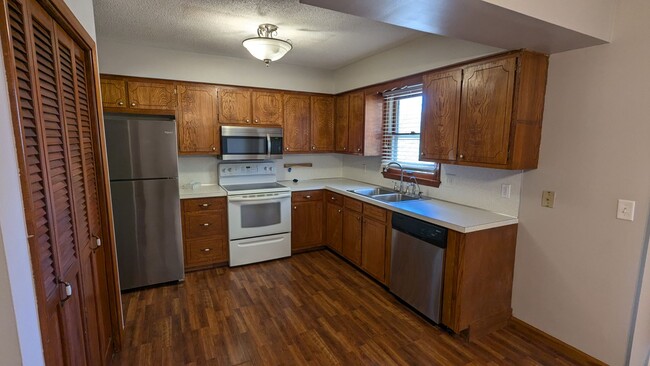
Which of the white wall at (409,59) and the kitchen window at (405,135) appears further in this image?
the kitchen window at (405,135)

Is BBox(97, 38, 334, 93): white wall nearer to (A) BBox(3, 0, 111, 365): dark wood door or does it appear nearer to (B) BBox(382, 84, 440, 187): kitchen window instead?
(B) BBox(382, 84, 440, 187): kitchen window

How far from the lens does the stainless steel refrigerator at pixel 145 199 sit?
2.80 meters

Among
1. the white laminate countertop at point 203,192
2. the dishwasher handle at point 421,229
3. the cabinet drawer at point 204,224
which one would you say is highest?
the white laminate countertop at point 203,192

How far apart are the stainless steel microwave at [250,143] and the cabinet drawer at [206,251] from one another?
1.02 m

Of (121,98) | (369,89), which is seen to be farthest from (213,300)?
(369,89)

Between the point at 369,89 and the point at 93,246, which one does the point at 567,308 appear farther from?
the point at 93,246

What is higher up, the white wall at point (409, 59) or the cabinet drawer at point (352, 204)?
the white wall at point (409, 59)

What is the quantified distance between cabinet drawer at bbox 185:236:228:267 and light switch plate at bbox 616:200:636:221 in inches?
139

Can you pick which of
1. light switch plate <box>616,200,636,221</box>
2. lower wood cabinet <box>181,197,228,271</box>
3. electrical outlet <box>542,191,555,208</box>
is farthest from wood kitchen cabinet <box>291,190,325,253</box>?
light switch plate <box>616,200,636,221</box>

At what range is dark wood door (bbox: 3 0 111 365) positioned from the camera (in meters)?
0.98

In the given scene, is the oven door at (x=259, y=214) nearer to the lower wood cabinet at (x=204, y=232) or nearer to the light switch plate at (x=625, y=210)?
the lower wood cabinet at (x=204, y=232)

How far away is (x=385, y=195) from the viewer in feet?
11.5

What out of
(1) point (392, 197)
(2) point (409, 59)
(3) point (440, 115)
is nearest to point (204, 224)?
(1) point (392, 197)

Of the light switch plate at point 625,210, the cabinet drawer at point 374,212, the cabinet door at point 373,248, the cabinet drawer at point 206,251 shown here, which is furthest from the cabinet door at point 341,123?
the light switch plate at point 625,210
